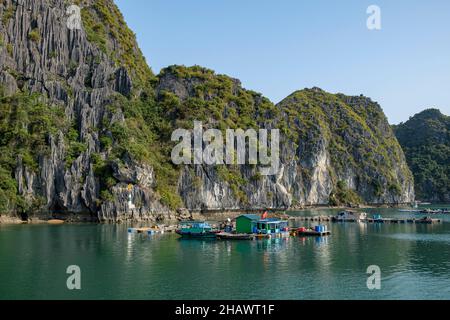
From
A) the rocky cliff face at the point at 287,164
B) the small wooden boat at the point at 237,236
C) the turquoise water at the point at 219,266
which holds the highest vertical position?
the rocky cliff face at the point at 287,164

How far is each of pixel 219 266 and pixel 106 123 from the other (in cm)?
6967

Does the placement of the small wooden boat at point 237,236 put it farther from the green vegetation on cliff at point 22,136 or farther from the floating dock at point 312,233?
the green vegetation on cliff at point 22,136

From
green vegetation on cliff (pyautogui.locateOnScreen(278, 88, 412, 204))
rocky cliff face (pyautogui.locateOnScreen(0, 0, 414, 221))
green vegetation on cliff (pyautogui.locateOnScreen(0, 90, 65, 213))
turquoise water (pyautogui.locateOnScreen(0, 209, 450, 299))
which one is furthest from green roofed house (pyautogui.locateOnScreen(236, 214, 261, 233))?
green vegetation on cliff (pyautogui.locateOnScreen(278, 88, 412, 204))

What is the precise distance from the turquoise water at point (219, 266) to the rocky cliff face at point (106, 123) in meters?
26.6

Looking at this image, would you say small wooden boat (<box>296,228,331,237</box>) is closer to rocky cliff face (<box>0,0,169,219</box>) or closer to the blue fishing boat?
the blue fishing boat

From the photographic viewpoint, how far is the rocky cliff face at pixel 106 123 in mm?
96125

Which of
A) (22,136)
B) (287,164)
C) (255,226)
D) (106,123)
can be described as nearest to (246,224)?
(255,226)

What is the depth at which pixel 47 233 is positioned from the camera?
70.9m

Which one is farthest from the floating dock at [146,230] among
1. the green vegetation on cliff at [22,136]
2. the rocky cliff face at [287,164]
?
the rocky cliff face at [287,164]

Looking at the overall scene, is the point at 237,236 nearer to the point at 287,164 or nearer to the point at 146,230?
the point at 146,230
